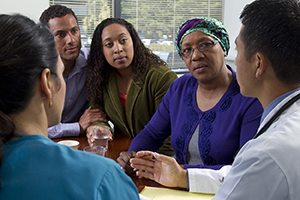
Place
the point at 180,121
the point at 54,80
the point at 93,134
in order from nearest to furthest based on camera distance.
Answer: the point at 54,80
the point at 180,121
the point at 93,134

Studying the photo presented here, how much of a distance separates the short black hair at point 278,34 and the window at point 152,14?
3983mm

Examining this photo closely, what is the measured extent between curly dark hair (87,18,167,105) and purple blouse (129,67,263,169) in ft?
1.62

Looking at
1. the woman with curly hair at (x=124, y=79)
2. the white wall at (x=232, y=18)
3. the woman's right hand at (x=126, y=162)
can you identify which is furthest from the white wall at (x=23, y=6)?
the white wall at (x=232, y=18)

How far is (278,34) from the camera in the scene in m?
0.89

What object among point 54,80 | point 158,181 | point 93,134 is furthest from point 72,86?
point 54,80

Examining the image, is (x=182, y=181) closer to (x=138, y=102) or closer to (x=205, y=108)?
(x=205, y=108)

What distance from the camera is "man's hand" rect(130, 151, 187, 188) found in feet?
4.22

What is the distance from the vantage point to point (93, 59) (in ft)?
7.90

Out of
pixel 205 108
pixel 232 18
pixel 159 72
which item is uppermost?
pixel 232 18

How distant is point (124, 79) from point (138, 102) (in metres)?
0.26

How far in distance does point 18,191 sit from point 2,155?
0.08 metres

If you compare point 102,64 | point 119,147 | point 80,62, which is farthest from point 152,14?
point 119,147

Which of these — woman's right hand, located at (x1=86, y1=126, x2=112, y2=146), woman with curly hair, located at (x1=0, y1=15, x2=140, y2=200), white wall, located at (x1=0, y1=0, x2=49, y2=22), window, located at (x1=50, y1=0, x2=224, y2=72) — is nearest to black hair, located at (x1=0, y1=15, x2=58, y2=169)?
woman with curly hair, located at (x1=0, y1=15, x2=140, y2=200)

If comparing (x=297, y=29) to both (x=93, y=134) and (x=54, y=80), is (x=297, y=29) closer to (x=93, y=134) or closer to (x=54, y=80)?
(x=54, y=80)
